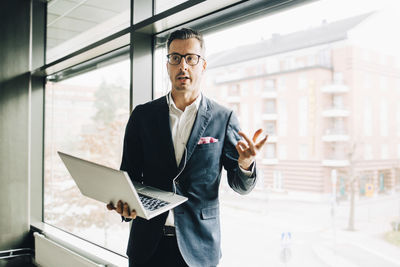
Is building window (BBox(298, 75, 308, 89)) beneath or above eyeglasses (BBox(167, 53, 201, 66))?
beneath

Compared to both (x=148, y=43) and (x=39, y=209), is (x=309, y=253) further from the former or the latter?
(x=39, y=209)

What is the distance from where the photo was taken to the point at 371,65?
1470mm

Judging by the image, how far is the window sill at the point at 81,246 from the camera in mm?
2611

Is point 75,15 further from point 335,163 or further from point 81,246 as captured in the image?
point 335,163

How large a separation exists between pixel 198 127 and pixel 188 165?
0.16 metres

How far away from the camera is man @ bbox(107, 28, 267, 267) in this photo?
1354 millimetres

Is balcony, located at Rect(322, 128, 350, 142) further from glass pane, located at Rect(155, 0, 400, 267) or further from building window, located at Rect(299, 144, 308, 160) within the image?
building window, located at Rect(299, 144, 308, 160)

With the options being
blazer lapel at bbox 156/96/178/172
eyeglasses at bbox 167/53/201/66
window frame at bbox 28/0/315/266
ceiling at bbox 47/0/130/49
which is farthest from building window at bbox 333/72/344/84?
ceiling at bbox 47/0/130/49

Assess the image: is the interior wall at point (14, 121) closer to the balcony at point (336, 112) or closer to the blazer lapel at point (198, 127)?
the blazer lapel at point (198, 127)

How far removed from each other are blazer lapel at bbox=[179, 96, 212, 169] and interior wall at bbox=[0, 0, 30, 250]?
3.04 m

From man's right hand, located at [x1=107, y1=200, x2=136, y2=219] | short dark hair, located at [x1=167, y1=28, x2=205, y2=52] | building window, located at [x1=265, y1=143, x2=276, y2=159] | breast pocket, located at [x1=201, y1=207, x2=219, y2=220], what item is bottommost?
breast pocket, located at [x1=201, y1=207, x2=219, y2=220]

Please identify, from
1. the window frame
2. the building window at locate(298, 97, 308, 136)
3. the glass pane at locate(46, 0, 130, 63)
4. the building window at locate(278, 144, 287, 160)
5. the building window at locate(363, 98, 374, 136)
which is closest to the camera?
the building window at locate(363, 98, 374, 136)

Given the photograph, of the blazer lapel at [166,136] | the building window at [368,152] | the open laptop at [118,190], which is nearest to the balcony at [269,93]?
the building window at [368,152]

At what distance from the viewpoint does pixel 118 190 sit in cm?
122
